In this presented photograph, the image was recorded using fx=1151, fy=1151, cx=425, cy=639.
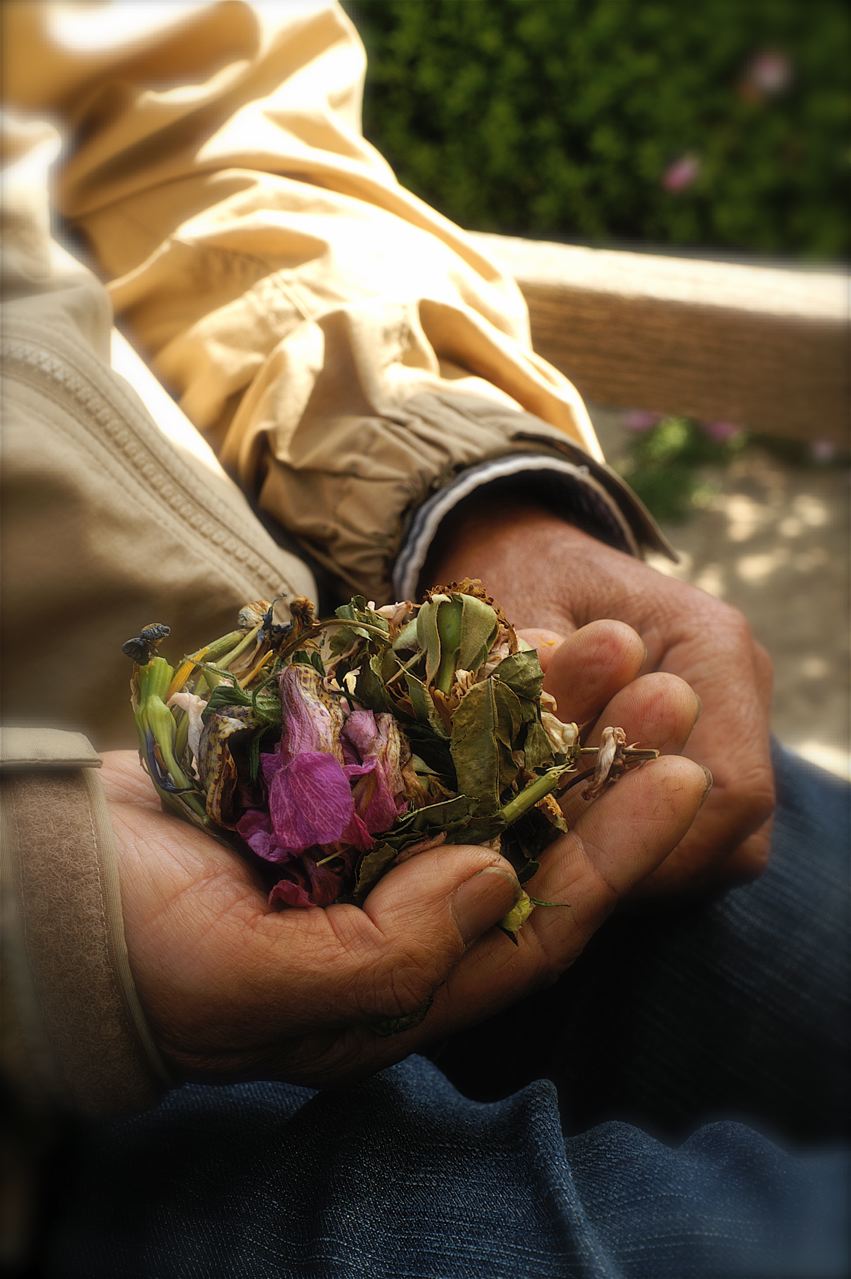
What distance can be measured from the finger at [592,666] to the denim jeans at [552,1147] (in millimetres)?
282

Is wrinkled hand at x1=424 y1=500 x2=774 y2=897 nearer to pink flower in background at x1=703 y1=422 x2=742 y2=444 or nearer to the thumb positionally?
the thumb

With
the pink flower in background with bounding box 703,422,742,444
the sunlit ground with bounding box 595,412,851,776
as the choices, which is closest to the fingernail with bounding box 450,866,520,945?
the sunlit ground with bounding box 595,412,851,776

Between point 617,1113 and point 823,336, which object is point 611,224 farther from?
point 617,1113

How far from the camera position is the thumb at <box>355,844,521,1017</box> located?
0.71m

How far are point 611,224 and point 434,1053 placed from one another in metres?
3.78

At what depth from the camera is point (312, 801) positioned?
68 cm

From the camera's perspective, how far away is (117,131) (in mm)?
1308

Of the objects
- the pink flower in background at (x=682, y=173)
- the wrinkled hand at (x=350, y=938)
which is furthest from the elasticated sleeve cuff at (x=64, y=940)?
the pink flower in background at (x=682, y=173)

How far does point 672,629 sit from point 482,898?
1.53 feet

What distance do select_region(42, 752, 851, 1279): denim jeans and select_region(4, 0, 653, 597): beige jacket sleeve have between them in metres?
0.47

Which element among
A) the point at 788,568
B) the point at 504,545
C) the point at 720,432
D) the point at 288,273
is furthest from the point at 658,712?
the point at 720,432

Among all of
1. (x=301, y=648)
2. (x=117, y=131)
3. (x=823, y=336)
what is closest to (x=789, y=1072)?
(x=301, y=648)

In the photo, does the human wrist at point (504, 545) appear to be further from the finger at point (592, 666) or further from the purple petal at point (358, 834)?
the purple petal at point (358, 834)

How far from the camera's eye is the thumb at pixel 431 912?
708 mm
